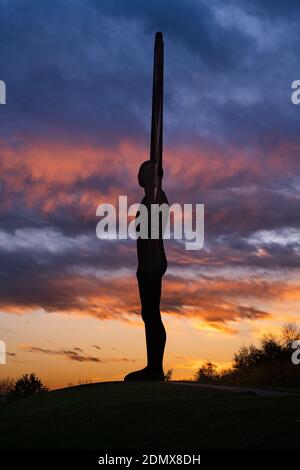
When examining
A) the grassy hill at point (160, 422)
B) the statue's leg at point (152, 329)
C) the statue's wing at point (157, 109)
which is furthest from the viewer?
the statue's wing at point (157, 109)

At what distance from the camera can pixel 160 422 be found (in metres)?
10.1

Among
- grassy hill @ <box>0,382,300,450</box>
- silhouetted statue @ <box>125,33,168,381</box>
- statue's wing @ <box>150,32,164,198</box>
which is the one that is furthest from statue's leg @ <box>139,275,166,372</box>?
statue's wing @ <box>150,32,164,198</box>

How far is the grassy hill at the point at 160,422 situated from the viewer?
901cm

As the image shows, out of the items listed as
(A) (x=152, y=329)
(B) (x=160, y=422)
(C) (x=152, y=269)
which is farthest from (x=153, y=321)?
(B) (x=160, y=422)

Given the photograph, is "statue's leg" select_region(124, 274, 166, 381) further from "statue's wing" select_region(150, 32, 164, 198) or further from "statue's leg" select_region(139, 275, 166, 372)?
"statue's wing" select_region(150, 32, 164, 198)

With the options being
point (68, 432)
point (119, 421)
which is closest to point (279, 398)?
point (119, 421)

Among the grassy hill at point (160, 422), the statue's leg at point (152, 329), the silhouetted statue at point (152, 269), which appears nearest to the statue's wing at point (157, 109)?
the silhouetted statue at point (152, 269)

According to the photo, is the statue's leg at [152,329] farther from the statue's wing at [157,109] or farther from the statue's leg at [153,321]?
the statue's wing at [157,109]

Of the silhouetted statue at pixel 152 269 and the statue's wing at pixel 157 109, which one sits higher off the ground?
the statue's wing at pixel 157 109

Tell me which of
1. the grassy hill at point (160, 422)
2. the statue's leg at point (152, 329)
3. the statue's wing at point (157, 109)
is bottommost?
the grassy hill at point (160, 422)

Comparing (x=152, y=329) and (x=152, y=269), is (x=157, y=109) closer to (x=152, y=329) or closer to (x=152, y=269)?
(x=152, y=269)

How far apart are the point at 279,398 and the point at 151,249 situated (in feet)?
20.2

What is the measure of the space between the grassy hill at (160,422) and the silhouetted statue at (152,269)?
2305 millimetres
